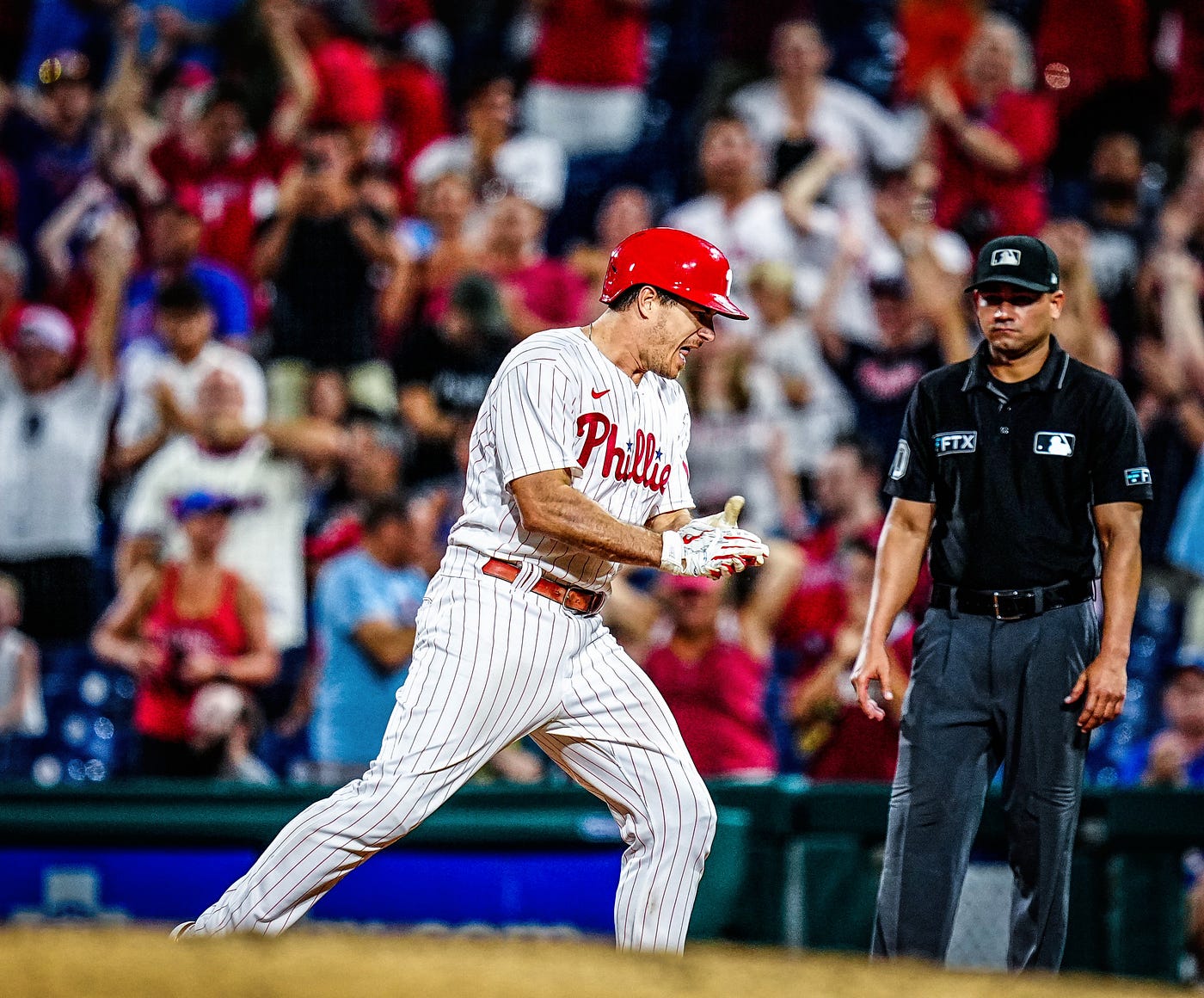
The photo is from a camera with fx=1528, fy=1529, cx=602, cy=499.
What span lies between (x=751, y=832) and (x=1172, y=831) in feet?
3.89

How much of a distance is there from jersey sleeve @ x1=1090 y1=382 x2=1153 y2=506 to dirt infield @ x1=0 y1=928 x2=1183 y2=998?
1468mm

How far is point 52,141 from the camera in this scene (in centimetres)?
845

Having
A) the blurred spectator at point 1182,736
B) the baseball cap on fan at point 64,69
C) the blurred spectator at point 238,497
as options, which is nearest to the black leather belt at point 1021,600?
the blurred spectator at point 1182,736

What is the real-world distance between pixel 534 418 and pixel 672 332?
404 millimetres

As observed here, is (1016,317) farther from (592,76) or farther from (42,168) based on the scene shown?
(42,168)

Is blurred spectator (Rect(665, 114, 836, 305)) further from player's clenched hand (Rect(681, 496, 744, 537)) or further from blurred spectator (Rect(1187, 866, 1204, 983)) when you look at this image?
player's clenched hand (Rect(681, 496, 744, 537))

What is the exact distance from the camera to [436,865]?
4527 millimetres

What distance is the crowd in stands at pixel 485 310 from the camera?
597cm

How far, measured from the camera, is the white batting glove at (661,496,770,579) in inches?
122

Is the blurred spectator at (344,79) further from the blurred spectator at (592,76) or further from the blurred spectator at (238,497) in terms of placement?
the blurred spectator at (238,497)

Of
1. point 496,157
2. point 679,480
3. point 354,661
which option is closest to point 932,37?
point 496,157

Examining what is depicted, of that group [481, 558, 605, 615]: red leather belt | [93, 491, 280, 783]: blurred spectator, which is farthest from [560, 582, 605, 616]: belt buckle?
[93, 491, 280, 783]: blurred spectator

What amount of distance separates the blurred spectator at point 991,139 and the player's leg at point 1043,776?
3.93 metres

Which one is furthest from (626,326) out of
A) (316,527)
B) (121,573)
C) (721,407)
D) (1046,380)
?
(121,573)
